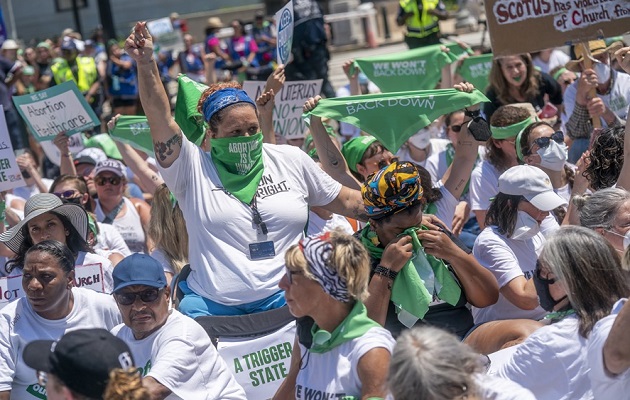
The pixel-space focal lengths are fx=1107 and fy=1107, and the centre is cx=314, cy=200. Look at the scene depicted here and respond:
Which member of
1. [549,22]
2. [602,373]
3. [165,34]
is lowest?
[165,34]

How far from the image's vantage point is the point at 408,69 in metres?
9.84

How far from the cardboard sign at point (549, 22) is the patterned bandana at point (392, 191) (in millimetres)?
2926

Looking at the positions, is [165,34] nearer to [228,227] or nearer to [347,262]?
[228,227]

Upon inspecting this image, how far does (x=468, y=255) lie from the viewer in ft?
15.7

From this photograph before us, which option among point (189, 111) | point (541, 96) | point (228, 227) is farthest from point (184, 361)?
point (541, 96)

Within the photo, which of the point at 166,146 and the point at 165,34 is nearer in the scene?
the point at 166,146

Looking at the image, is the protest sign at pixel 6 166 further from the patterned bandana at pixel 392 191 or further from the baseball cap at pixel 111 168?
the patterned bandana at pixel 392 191

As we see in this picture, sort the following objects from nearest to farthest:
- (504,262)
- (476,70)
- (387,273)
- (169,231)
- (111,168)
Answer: (387,273) → (504,262) → (169,231) → (111,168) → (476,70)

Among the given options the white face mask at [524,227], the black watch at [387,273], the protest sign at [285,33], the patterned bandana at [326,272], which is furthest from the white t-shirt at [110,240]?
the patterned bandana at [326,272]

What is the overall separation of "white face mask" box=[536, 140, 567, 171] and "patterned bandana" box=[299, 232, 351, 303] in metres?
2.92

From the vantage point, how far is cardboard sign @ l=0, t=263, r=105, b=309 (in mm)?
5949

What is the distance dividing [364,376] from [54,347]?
1.08 metres

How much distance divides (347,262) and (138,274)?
3.96 ft

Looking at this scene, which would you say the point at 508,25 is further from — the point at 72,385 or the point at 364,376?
the point at 72,385
